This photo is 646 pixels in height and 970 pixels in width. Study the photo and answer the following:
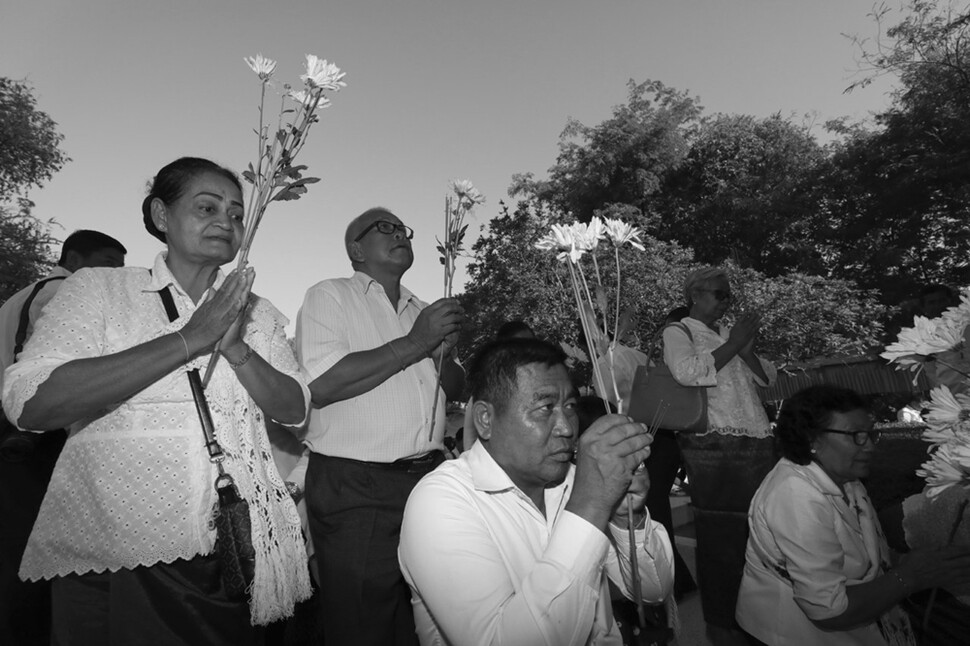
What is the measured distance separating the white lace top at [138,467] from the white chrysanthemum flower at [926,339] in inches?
73.9

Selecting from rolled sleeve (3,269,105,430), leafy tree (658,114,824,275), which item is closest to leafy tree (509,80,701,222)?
leafy tree (658,114,824,275)

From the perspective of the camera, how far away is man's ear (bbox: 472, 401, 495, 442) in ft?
6.84

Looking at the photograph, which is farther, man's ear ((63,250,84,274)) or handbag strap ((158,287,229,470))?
man's ear ((63,250,84,274))

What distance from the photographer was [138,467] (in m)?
2.01

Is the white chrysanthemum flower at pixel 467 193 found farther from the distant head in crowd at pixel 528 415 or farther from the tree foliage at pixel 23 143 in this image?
the tree foliage at pixel 23 143

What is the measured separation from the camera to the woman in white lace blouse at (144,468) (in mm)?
1941

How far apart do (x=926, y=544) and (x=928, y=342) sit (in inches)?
71.4

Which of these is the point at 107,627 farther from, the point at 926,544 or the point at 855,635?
the point at 926,544

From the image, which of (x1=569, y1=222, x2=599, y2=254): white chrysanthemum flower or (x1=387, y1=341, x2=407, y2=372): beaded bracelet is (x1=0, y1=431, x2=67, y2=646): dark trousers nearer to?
(x1=387, y1=341, x2=407, y2=372): beaded bracelet

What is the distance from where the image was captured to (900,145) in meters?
18.7

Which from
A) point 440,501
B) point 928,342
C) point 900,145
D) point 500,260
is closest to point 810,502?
point 928,342

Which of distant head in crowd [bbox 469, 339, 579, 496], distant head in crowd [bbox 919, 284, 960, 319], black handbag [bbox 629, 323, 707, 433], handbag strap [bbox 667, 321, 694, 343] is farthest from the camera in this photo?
distant head in crowd [bbox 919, 284, 960, 319]

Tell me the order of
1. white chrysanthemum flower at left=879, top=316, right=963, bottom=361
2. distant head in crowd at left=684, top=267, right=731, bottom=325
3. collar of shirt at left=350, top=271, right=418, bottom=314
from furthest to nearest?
distant head in crowd at left=684, top=267, right=731, bottom=325 < collar of shirt at left=350, top=271, right=418, bottom=314 < white chrysanthemum flower at left=879, top=316, right=963, bottom=361

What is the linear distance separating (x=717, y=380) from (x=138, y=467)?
3.81 m
